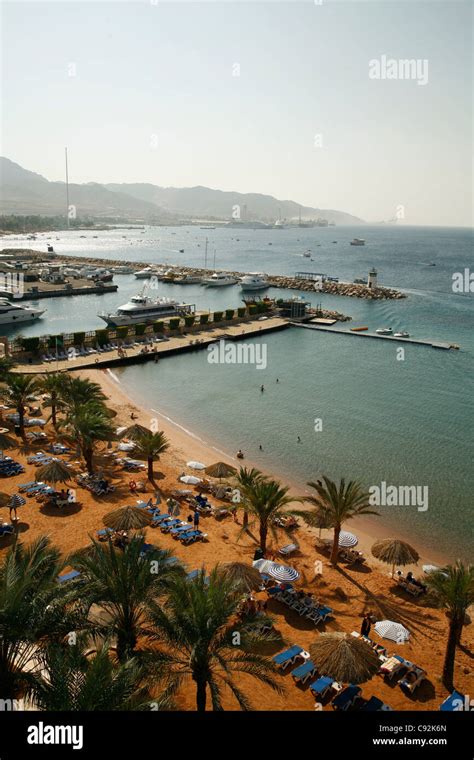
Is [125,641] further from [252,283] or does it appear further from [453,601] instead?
[252,283]

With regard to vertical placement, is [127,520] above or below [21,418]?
below

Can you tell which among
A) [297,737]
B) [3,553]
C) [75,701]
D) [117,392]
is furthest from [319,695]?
[117,392]

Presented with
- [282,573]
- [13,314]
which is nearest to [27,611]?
[282,573]

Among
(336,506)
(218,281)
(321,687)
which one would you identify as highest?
(218,281)

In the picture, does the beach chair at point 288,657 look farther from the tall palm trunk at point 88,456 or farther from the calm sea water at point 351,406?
the tall palm trunk at point 88,456

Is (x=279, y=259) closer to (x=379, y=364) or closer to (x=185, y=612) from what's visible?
(x=379, y=364)

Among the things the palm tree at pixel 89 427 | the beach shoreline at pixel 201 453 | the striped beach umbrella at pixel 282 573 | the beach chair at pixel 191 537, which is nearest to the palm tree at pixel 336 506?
the beach shoreline at pixel 201 453

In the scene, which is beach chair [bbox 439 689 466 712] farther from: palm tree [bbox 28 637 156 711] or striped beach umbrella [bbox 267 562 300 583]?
palm tree [bbox 28 637 156 711]
